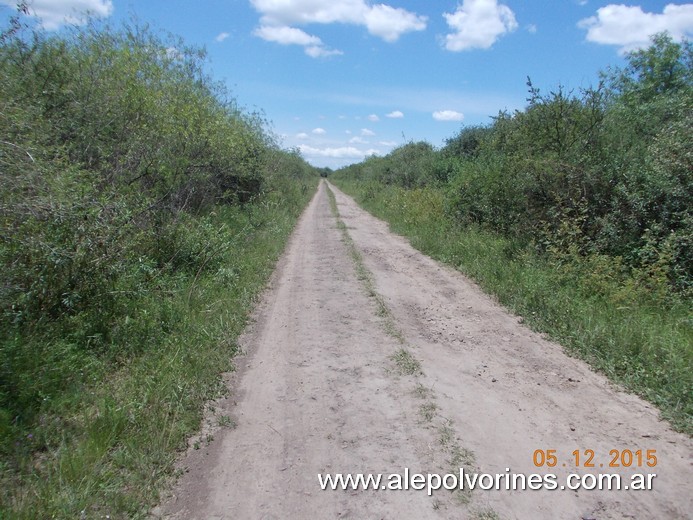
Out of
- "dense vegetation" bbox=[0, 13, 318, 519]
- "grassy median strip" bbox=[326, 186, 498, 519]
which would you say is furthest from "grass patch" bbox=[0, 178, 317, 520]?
"grassy median strip" bbox=[326, 186, 498, 519]

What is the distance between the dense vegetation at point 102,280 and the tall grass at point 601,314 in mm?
4192

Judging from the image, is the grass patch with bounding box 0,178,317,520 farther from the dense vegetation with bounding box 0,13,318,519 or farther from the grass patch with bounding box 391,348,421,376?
the grass patch with bounding box 391,348,421,376

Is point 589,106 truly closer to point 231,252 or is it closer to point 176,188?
point 231,252

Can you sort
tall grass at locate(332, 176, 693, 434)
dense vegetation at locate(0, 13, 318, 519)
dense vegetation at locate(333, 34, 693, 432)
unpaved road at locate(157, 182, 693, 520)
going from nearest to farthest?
unpaved road at locate(157, 182, 693, 520) → dense vegetation at locate(0, 13, 318, 519) → tall grass at locate(332, 176, 693, 434) → dense vegetation at locate(333, 34, 693, 432)

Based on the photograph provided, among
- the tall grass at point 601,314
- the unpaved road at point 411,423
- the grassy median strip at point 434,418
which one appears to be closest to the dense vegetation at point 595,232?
the tall grass at point 601,314

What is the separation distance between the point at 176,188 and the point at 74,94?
2559mm

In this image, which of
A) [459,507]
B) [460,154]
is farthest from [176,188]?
[460,154]

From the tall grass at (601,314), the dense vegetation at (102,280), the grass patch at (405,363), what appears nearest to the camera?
the dense vegetation at (102,280)

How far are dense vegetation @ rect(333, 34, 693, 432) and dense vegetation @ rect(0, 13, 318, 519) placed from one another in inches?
173

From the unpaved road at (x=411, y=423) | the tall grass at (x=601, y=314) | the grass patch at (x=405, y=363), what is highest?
the tall grass at (x=601, y=314)

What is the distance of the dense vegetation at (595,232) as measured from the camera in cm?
548

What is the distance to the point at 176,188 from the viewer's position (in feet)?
32.6

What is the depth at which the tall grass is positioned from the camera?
4.73 m

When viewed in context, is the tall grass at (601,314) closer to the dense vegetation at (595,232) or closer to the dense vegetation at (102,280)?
the dense vegetation at (595,232)
